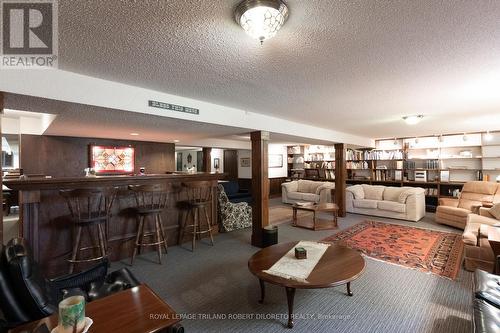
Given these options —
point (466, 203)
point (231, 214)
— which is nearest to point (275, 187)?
point (231, 214)

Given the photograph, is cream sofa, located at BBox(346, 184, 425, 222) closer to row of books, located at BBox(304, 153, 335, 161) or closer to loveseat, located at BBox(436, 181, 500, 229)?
loveseat, located at BBox(436, 181, 500, 229)

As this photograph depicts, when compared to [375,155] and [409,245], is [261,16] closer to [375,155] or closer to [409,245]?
[409,245]

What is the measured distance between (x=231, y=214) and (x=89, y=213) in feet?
8.17

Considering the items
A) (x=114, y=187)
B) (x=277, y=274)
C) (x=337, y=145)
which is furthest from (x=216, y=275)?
(x=337, y=145)

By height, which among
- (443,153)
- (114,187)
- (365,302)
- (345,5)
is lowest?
(365,302)

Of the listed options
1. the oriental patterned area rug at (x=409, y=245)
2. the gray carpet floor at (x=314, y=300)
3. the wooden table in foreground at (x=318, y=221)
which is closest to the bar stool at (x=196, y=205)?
the gray carpet floor at (x=314, y=300)

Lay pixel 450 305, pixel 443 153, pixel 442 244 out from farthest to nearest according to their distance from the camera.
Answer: pixel 443 153, pixel 442 244, pixel 450 305

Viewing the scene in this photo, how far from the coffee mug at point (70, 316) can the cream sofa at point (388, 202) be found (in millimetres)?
6241

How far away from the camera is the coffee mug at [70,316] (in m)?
0.93

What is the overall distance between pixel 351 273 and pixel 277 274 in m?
0.65

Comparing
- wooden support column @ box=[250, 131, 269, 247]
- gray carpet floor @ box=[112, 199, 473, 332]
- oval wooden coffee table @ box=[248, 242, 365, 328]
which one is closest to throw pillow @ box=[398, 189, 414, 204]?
gray carpet floor @ box=[112, 199, 473, 332]

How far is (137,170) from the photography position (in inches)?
239

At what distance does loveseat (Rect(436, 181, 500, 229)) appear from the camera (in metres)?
4.62

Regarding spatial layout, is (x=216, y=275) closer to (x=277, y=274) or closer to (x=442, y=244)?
(x=277, y=274)
